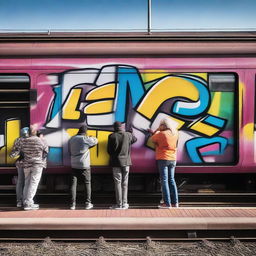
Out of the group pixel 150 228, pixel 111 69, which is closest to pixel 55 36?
pixel 111 69

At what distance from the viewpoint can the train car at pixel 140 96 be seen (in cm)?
684

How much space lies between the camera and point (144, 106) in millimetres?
6840

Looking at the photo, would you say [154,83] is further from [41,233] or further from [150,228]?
[41,233]

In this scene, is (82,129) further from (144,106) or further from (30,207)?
(30,207)

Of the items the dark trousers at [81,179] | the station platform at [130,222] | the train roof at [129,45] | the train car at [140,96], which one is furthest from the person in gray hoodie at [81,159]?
the train roof at [129,45]

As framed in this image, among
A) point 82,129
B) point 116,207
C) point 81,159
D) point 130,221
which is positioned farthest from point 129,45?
point 130,221

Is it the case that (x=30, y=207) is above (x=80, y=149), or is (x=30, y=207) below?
below

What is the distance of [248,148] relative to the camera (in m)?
6.79

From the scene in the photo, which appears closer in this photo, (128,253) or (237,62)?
(128,253)

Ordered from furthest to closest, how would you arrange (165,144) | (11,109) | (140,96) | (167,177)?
(11,109)
(140,96)
(167,177)
(165,144)

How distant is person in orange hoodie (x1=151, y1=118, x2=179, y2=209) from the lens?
6574mm

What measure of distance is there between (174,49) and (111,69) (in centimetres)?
118

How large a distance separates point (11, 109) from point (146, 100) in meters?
2.43

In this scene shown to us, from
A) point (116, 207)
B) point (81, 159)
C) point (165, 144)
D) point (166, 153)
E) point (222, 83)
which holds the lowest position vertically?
point (116, 207)
